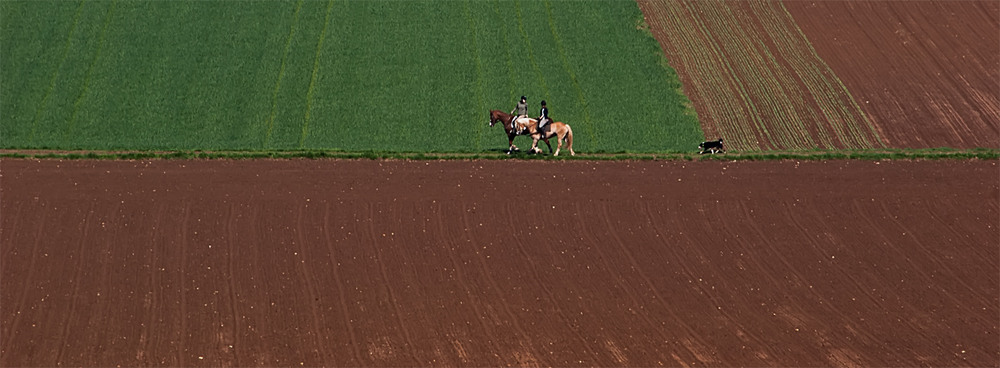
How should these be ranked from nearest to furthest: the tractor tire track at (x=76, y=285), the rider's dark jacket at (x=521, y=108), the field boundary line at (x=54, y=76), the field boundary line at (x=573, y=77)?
the tractor tire track at (x=76, y=285) < the rider's dark jacket at (x=521, y=108) < the field boundary line at (x=54, y=76) < the field boundary line at (x=573, y=77)

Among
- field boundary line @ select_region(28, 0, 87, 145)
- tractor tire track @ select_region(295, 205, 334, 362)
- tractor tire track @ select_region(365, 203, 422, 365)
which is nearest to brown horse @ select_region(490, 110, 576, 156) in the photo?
tractor tire track @ select_region(365, 203, 422, 365)

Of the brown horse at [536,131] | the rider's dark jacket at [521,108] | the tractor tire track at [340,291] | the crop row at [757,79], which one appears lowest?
the tractor tire track at [340,291]

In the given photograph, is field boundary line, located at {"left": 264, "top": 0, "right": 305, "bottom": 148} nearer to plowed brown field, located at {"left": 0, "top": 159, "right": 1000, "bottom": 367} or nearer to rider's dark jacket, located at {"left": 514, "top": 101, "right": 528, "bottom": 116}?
plowed brown field, located at {"left": 0, "top": 159, "right": 1000, "bottom": 367}

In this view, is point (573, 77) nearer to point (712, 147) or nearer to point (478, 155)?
point (712, 147)

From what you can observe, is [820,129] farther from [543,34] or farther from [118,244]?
[118,244]

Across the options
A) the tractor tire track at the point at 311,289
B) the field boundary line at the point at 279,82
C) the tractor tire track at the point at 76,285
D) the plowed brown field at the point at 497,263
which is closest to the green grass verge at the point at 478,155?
the plowed brown field at the point at 497,263

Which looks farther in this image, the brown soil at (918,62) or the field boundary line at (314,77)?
the brown soil at (918,62)

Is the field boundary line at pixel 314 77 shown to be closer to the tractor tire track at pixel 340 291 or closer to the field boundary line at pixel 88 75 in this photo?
the field boundary line at pixel 88 75
